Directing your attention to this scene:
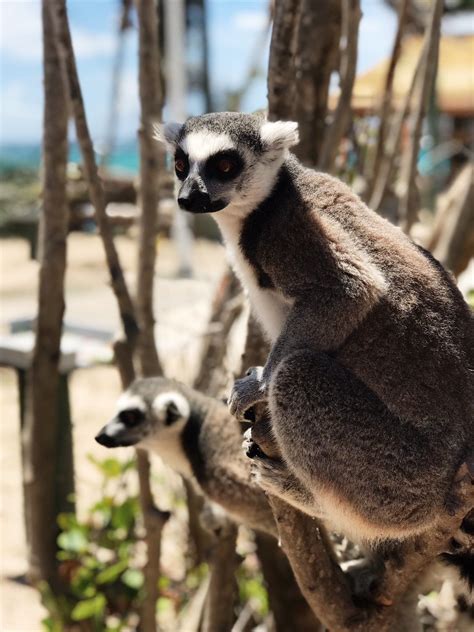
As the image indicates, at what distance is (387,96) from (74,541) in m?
3.00

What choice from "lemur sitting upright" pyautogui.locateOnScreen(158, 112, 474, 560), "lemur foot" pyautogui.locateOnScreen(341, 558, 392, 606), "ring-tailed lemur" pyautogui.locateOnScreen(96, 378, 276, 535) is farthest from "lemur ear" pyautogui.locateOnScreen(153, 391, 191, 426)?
"lemur sitting upright" pyautogui.locateOnScreen(158, 112, 474, 560)

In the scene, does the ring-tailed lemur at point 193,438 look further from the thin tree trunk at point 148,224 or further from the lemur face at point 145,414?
the thin tree trunk at point 148,224

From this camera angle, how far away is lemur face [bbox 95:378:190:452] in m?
3.66

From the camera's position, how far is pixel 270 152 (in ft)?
8.28

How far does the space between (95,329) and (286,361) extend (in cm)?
767

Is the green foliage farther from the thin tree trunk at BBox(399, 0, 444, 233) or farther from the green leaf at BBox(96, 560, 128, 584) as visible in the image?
the thin tree trunk at BBox(399, 0, 444, 233)

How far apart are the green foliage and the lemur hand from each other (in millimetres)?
1885

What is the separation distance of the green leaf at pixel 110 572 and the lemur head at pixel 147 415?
0.65 meters

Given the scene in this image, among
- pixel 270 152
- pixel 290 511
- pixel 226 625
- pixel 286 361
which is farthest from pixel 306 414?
pixel 226 625

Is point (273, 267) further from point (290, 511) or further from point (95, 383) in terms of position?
point (95, 383)

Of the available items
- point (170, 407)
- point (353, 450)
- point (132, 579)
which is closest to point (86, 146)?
point (170, 407)

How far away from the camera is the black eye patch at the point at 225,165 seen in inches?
95.6

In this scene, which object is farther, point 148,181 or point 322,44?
point 322,44

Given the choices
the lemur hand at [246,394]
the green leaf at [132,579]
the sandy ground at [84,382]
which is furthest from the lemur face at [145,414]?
the lemur hand at [246,394]
